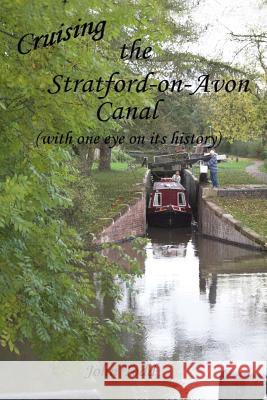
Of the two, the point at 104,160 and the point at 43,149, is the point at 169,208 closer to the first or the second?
the point at 104,160

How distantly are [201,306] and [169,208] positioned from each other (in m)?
16.1

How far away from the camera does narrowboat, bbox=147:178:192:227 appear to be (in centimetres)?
3056

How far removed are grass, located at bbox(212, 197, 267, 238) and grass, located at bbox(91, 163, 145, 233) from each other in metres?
4.13

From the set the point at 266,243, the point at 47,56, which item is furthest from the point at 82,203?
the point at 47,56

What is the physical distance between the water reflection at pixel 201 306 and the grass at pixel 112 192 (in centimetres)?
236

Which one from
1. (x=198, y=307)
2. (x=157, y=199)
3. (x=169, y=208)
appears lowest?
(x=198, y=307)

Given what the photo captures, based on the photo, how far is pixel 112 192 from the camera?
97.0 ft

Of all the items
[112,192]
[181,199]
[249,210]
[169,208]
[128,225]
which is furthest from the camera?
[181,199]

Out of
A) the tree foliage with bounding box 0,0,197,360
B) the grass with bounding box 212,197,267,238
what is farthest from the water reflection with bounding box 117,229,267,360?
the tree foliage with bounding box 0,0,197,360

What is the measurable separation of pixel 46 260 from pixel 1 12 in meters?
2.45

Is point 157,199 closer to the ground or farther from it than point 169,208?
farther from it

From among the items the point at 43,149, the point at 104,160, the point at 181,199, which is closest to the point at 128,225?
the point at 181,199

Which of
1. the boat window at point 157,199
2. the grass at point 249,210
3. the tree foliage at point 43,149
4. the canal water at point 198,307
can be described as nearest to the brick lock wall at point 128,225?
the canal water at point 198,307

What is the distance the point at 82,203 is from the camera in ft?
64.0
